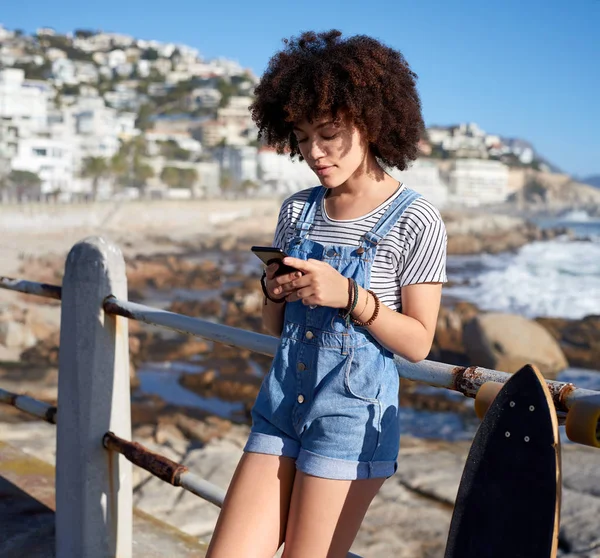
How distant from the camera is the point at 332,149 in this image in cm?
156

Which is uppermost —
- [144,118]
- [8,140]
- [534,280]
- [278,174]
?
[144,118]

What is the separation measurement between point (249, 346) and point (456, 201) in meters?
101

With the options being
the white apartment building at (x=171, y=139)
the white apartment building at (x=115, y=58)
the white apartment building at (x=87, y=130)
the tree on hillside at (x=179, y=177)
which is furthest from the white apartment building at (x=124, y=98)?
the tree on hillside at (x=179, y=177)

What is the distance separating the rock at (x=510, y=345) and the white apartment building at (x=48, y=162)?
52201 millimetres

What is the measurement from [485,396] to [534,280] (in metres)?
44.2

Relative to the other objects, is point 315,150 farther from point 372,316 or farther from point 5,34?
point 5,34

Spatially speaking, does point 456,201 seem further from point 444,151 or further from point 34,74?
point 34,74

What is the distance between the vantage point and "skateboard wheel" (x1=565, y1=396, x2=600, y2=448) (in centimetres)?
118

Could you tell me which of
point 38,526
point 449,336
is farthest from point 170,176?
point 38,526

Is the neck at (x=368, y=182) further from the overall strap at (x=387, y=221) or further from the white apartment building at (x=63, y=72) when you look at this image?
the white apartment building at (x=63, y=72)

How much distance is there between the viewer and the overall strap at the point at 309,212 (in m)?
1.61

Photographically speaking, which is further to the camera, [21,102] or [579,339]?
[21,102]

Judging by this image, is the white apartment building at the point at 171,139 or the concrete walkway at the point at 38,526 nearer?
the concrete walkway at the point at 38,526

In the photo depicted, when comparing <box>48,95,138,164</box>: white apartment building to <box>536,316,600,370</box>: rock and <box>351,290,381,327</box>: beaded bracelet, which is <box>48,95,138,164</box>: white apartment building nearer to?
<box>536,316,600,370</box>: rock
